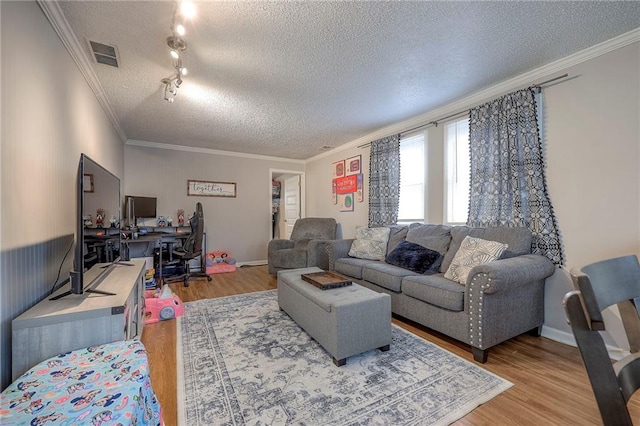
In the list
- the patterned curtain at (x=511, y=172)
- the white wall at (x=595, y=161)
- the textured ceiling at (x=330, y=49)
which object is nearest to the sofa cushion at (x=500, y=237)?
the patterned curtain at (x=511, y=172)

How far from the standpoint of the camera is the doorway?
6195 millimetres

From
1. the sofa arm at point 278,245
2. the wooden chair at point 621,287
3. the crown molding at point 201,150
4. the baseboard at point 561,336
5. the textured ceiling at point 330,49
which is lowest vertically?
the baseboard at point 561,336

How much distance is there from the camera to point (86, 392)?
0.95 m

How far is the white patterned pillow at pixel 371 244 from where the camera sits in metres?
3.52

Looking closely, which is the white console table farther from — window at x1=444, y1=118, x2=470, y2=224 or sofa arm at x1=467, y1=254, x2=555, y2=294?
window at x1=444, y1=118, x2=470, y2=224

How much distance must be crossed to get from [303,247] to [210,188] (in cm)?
225

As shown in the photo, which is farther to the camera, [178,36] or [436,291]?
[436,291]

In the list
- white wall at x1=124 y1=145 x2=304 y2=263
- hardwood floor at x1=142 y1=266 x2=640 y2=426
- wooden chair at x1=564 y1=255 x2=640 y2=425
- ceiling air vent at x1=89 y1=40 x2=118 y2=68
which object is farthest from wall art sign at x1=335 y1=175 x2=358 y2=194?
wooden chair at x1=564 y1=255 x2=640 y2=425

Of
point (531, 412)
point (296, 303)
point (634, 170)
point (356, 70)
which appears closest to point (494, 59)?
point (356, 70)

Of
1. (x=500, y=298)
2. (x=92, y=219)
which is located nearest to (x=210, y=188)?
(x=92, y=219)

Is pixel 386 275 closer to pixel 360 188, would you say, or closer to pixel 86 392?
pixel 360 188

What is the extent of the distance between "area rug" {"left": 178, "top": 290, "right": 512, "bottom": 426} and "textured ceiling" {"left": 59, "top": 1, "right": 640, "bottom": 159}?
7.66 feet

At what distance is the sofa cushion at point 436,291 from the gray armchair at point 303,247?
1.78 m

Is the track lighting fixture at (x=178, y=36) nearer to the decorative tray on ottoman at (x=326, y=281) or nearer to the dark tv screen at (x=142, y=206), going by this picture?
the decorative tray on ottoman at (x=326, y=281)
